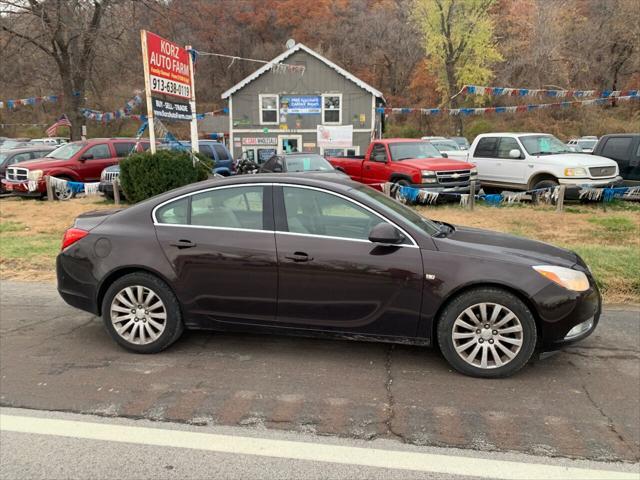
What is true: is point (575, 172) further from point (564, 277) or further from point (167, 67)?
point (167, 67)

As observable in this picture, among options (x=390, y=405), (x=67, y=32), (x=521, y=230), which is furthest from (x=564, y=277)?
(x=67, y=32)

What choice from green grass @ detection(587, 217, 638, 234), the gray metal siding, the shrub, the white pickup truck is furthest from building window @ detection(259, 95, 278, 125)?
green grass @ detection(587, 217, 638, 234)

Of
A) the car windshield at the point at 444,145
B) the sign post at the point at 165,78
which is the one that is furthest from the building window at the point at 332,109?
the sign post at the point at 165,78

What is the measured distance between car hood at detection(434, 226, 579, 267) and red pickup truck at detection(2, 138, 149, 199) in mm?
13396

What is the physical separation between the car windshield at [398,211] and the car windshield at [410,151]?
30.3ft

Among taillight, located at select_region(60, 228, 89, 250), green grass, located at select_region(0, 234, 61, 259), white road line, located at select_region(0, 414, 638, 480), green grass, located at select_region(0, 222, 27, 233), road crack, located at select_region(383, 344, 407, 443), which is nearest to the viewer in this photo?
white road line, located at select_region(0, 414, 638, 480)

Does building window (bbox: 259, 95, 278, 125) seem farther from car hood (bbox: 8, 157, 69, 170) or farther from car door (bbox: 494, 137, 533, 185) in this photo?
car door (bbox: 494, 137, 533, 185)

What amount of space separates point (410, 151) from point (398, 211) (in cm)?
983

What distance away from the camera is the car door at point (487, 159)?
44.8ft

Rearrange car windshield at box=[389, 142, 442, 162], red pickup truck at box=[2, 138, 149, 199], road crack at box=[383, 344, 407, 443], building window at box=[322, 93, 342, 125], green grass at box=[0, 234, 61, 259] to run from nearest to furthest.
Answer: road crack at box=[383, 344, 407, 443]
green grass at box=[0, 234, 61, 259]
car windshield at box=[389, 142, 442, 162]
red pickup truck at box=[2, 138, 149, 199]
building window at box=[322, 93, 342, 125]

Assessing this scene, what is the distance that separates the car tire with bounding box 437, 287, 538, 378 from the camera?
146 inches

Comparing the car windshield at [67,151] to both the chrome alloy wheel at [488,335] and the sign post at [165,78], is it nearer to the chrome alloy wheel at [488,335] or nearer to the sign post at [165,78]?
the sign post at [165,78]

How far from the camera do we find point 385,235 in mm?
3803

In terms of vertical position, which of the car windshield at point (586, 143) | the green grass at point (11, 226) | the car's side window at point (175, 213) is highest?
the car windshield at point (586, 143)
